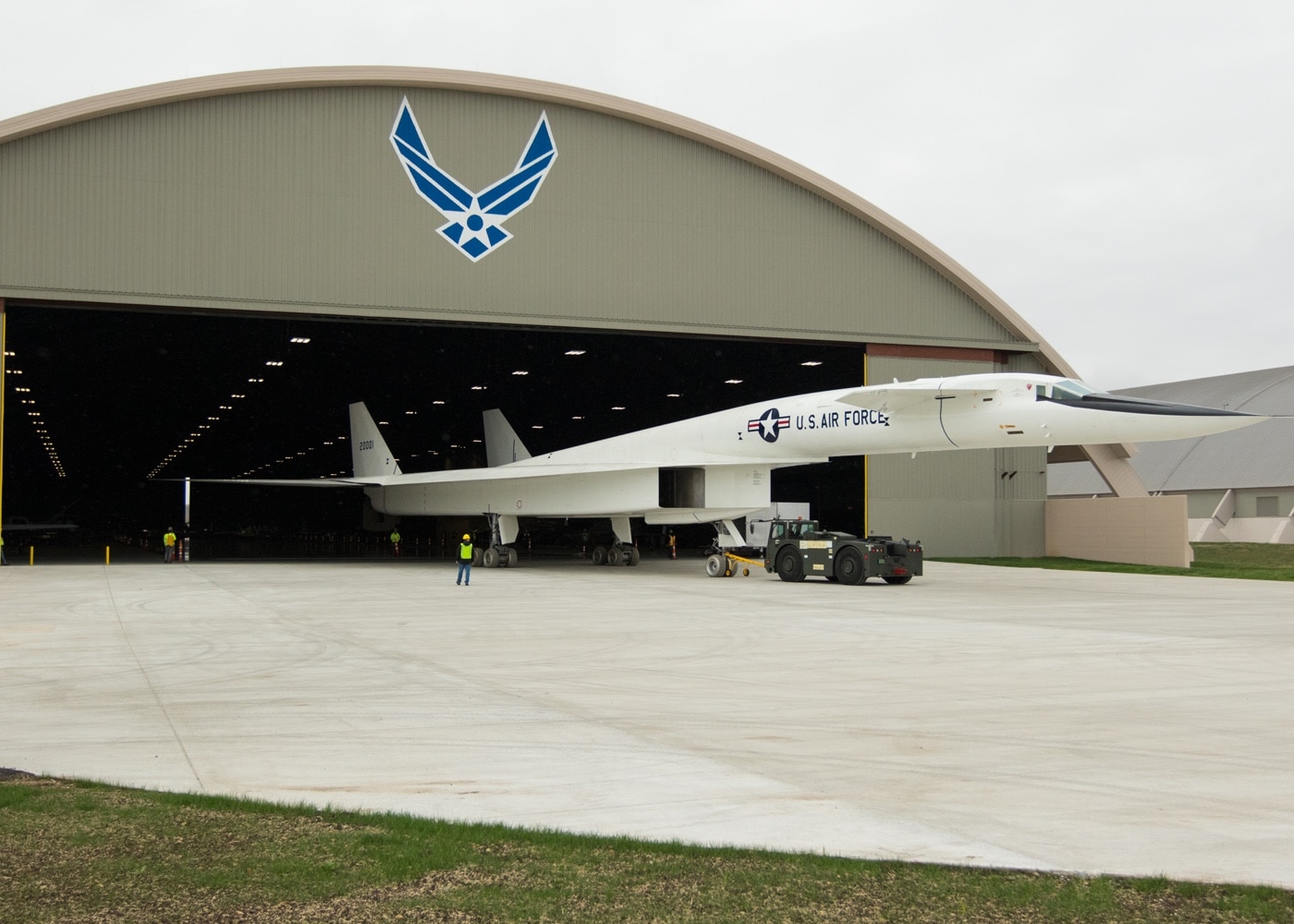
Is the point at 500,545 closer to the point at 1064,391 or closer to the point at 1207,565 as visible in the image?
the point at 1064,391

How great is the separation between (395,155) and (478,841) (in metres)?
24.7

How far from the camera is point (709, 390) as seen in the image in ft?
149

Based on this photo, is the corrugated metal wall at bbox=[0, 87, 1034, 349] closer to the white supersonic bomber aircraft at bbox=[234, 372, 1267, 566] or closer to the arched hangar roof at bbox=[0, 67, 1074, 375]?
the arched hangar roof at bbox=[0, 67, 1074, 375]

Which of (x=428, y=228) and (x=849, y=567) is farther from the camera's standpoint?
(x=428, y=228)

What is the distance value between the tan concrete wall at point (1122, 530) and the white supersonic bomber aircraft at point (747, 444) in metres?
10.0

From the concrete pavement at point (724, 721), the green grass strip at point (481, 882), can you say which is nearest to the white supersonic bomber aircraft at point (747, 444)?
the concrete pavement at point (724, 721)

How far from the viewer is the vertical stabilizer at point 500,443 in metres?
35.6

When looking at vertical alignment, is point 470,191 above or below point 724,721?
above

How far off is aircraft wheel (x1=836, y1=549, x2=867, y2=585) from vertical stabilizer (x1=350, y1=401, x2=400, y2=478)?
17.9m

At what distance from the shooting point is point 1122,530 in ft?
108

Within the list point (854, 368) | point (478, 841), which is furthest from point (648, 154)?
point (478, 841)

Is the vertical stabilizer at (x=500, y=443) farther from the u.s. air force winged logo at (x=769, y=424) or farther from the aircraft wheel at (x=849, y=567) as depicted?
the aircraft wheel at (x=849, y=567)

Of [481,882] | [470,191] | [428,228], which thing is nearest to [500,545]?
[428,228]

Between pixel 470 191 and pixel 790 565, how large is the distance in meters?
12.5
